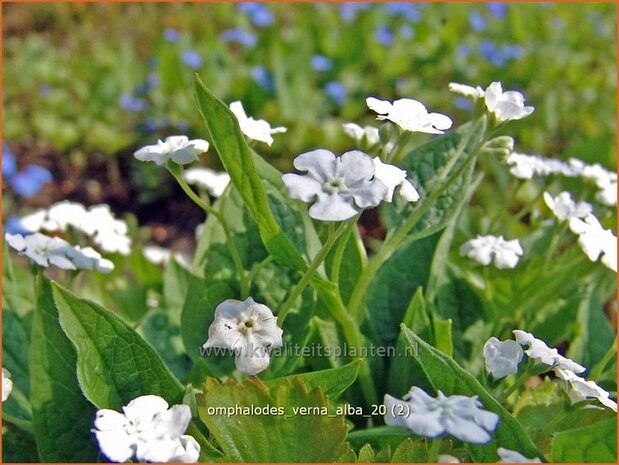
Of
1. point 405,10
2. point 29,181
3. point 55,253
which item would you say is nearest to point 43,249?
point 55,253

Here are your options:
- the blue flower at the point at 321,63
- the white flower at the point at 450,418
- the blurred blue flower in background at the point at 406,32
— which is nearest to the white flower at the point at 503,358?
the white flower at the point at 450,418

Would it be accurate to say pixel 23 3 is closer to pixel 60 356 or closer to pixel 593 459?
pixel 60 356

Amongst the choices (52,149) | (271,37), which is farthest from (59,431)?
(271,37)

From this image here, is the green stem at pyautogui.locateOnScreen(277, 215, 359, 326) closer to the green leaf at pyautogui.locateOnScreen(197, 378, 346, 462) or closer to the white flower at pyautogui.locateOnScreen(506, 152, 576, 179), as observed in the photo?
the green leaf at pyautogui.locateOnScreen(197, 378, 346, 462)

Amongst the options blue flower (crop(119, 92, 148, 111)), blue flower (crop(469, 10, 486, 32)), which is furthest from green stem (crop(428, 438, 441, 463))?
blue flower (crop(469, 10, 486, 32))

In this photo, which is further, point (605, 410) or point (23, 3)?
point (23, 3)

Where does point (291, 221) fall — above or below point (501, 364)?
above

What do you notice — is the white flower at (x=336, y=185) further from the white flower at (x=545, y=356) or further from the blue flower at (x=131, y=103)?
the blue flower at (x=131, y=103)
